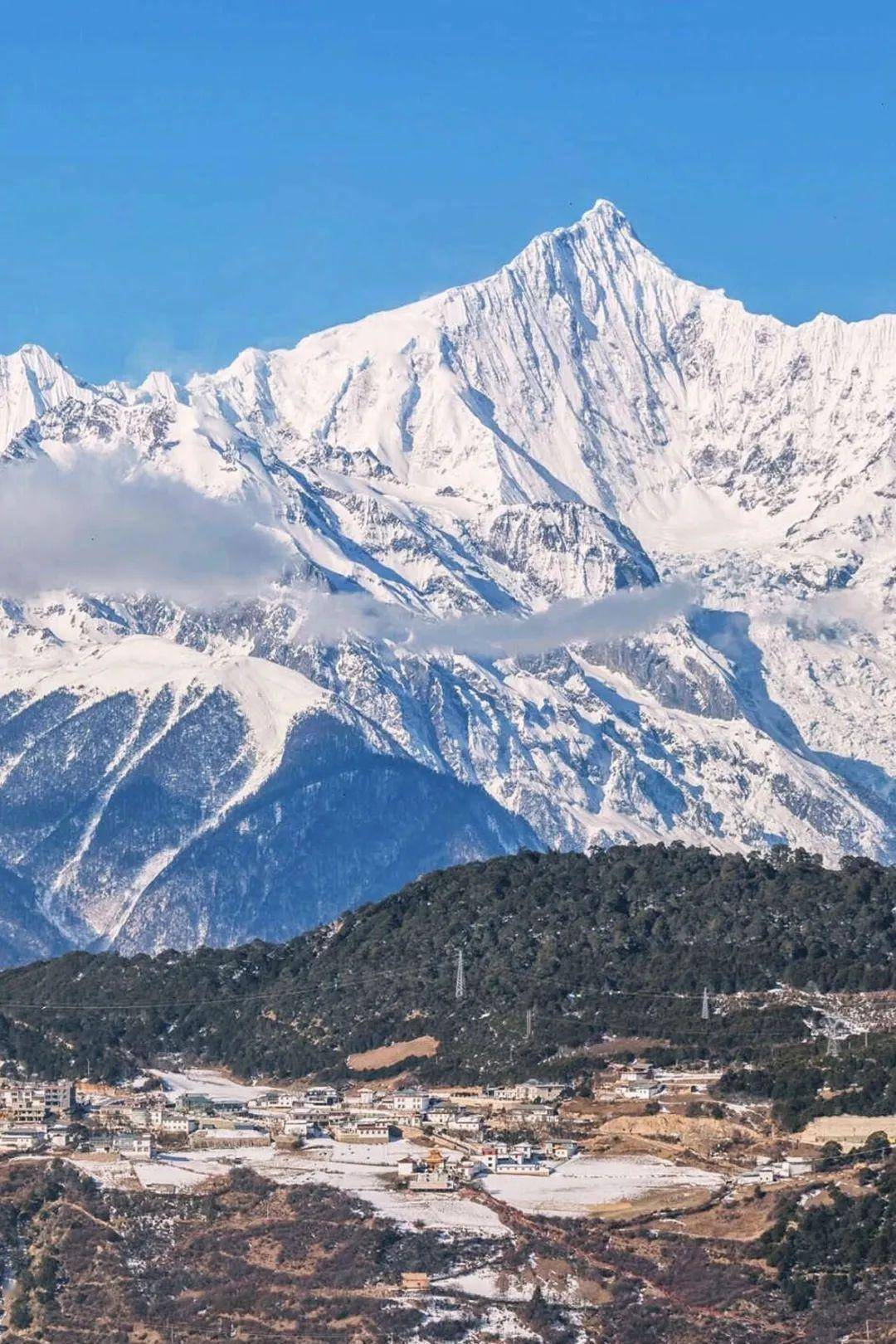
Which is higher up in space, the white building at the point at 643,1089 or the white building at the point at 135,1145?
the white building at the point at 643,1089

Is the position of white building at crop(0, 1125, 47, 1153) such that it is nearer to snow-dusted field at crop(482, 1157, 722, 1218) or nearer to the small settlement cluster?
the small settlement cluster

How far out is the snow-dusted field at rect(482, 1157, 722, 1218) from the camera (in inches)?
6649

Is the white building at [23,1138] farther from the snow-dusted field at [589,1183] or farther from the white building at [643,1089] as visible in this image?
the white building at [643,1089]

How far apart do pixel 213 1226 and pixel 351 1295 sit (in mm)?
12638

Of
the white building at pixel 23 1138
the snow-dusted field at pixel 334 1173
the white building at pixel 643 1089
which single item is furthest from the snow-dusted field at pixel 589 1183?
the white building at pixel 23 1138

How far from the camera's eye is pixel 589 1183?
173000mm

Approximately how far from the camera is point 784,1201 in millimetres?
164625

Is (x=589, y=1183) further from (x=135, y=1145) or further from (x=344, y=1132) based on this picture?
(x=135, y=1145)

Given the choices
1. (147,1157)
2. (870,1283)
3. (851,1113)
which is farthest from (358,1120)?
(870,1283)

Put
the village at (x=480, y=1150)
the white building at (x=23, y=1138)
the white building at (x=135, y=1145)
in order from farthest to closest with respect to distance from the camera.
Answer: the white building at (x=23, y=1138) → the white building at (x=135, y=1145) → the village at (x=480, y=1150)

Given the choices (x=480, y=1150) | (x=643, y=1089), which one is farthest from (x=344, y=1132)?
(x=643, y=1089)

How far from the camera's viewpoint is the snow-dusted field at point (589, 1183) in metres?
169

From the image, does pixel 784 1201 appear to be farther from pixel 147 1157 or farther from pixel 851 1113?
pixel 147 1157

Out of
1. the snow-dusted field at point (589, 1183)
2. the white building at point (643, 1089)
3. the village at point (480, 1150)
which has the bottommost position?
the snow-dusted field at point (589, 1183)
